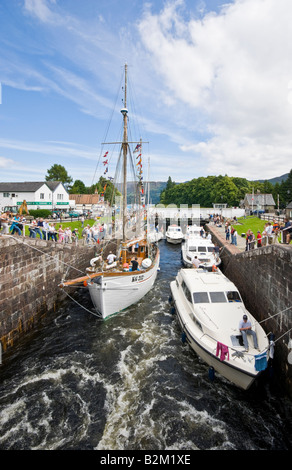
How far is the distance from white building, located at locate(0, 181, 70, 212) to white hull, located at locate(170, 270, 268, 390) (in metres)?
42.0

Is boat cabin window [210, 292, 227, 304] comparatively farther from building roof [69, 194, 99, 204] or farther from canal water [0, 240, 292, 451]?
building roof [69, 194, 99, 204]

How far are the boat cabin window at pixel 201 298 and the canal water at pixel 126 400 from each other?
6.35 ft

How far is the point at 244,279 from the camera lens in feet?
43.7

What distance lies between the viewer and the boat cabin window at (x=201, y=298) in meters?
10.2

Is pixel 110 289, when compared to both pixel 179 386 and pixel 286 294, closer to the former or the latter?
pixel 179 386

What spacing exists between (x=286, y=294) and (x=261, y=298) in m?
2.53

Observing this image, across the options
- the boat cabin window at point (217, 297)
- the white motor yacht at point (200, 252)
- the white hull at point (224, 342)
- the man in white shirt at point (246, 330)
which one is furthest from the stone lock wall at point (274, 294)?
the white motor yacht at point (200, 252)

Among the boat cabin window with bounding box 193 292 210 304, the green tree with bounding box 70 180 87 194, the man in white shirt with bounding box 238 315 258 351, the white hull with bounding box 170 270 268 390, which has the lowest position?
the white hull with bounding box 170 270 268 390

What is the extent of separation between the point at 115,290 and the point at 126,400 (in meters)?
5.49

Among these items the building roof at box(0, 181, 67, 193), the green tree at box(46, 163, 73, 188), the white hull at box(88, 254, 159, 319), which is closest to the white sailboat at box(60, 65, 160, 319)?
the white hull at box(88, 254, 159, 319)

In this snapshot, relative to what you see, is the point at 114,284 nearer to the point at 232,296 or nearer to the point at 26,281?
the point at 26,281

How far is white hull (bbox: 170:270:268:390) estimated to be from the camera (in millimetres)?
7238

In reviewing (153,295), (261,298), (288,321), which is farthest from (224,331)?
(153,295)

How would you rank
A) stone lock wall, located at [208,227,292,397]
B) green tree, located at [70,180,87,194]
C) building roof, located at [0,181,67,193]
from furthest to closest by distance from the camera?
green tree, located at [70,180,87,194], building roof, located at [0,181,67,193], stone lock wall, located at [208,227,292,397]
